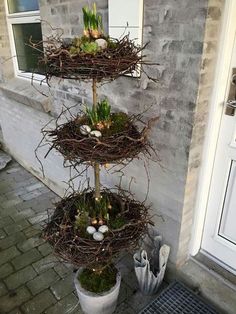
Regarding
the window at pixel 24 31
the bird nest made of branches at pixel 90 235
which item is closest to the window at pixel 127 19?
the bird nest made of branches at pixel 90 235

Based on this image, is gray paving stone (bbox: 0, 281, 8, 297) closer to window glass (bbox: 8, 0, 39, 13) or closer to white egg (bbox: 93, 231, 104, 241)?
white egg (bbox: 93, 231, 104, 241)

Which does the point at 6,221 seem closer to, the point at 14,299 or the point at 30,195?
the point at 30,195

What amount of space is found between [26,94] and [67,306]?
1986 mm

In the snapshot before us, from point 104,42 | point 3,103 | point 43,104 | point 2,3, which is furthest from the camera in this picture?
point 3,103

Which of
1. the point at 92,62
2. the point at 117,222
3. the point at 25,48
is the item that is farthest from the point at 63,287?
the point at 25,48

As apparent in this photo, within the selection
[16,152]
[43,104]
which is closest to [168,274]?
[43,104]

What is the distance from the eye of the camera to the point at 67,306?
6.18 ft

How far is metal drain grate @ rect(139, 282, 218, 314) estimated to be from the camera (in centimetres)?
171

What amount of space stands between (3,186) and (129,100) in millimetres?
2105

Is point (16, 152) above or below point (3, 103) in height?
below

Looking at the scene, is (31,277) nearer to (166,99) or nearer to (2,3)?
(166,99)

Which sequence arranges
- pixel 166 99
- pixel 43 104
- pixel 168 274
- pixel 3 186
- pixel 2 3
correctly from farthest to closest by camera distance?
pixel 3 186, pixel 2 3, pixel 43 104, pixel 168 274, pixel 166 99

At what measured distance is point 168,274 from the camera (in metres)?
2.01

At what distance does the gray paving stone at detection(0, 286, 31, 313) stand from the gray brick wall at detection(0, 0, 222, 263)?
969 millimetres
